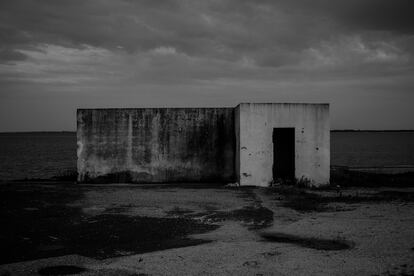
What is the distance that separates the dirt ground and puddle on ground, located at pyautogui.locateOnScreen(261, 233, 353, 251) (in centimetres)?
2

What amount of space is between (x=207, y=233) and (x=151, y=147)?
863 cm

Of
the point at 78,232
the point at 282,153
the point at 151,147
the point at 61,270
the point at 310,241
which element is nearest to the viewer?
the point at 61,270

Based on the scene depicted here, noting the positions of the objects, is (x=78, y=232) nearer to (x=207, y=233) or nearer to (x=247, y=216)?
(x=207, y=233)

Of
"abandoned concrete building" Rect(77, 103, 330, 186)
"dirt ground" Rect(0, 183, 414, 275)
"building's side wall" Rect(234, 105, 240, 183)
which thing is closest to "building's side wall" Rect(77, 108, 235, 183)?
"abandoned concrete building" Rect(77, 103, 330, 186)

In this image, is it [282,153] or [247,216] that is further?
[282,153]

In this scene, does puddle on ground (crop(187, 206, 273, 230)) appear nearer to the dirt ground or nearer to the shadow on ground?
the dirt ground

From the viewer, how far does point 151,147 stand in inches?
632

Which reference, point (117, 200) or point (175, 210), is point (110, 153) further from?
point (175, 210)

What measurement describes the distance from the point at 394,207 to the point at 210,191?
18.2ft

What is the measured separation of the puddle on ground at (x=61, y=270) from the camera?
561 centimetres

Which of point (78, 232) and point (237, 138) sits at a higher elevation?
point (237, 138)

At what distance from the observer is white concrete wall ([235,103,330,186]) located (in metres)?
14.6

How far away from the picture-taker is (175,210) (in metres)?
10.2

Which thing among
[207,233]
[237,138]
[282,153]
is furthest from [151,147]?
[207,233]
